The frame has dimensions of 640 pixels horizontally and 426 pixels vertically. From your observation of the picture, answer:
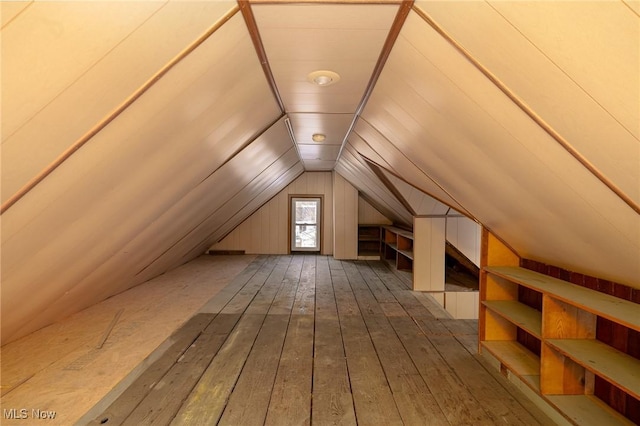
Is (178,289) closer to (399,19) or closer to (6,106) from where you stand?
(6,106)

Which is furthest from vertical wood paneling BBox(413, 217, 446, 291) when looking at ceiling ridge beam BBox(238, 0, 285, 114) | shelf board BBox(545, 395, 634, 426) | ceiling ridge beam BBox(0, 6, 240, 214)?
ceiling ridge beam BBox(0, 6, 240, 214)

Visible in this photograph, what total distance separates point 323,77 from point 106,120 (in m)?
1.16

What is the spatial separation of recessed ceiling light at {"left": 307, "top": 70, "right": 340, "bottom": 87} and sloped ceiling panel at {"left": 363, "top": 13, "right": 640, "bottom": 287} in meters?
0.30

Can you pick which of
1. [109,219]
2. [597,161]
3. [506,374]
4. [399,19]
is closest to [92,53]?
[399,19]

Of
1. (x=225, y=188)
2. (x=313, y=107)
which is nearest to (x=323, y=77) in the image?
(x=313, y=107)

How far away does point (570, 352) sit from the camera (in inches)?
62.1

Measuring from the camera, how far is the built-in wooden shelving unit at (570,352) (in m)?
1.40

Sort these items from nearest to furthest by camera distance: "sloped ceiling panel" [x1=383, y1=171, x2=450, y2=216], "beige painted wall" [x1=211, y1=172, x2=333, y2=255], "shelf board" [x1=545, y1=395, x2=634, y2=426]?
"shelf board" [x1=545, y1=395, x2=634, y2=426], "sloped ceiling panel" [x1=383, y1=171, x2=450, y2=216], "beige painted wall" [x1=211, y1=172, x2=333, y2=255]

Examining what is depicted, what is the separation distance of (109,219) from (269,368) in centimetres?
147

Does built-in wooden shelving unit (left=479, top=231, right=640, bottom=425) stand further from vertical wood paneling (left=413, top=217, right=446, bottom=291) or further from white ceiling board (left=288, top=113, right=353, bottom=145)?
vertical wood paneling (left=413, top=217, right=446, bottom=291)

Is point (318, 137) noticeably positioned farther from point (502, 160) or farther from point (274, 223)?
point (274, 223)

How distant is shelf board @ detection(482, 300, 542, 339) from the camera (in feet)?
6.12

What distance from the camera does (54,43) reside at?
2.95ft

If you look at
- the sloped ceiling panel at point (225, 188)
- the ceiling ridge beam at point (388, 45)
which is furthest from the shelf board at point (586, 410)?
the sloped ceiling panel at point (225, 188)
